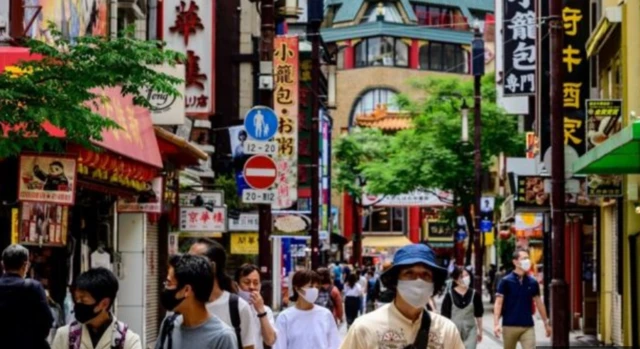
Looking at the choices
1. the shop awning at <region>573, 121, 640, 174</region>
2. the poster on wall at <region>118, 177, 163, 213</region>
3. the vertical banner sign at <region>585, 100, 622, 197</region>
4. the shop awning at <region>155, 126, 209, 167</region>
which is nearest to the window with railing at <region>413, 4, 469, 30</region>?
the shop awning at <region>155, 126, 209, 167</region>

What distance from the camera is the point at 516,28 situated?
39.0m

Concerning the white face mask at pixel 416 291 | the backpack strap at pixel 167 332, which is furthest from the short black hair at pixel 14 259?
the white face mask at pixel 416 291

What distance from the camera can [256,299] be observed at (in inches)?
488

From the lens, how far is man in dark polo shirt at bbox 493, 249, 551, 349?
1944 cm

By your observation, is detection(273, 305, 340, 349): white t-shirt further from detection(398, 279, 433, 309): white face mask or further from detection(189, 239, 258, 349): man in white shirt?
detection(398, 279, 433, 309): white face mask

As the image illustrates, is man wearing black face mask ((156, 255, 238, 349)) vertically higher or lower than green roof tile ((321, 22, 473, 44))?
lower

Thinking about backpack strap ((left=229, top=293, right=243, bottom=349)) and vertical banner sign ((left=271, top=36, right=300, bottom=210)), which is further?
vertical banner sign ((left=271, top=36, right=300, bottom=210))

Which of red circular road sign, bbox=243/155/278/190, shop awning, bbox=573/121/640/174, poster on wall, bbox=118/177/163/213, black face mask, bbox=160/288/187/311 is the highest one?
shop awning, bbox=573/121/640/174

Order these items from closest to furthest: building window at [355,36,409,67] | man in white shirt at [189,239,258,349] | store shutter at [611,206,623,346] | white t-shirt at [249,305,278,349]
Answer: man in white shirt at [189,239,258,349]
white t-shirt at [249,305,278,349]
store shutter at [611,206,623,346]
building window at [355,36,409,67]

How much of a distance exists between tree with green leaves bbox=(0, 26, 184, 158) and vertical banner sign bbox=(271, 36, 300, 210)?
26912 millimetres

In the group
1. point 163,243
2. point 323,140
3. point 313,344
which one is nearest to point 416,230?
point 323,140

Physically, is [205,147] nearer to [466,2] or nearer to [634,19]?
[634,19]

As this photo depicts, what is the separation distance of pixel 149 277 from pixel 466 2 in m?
95.6

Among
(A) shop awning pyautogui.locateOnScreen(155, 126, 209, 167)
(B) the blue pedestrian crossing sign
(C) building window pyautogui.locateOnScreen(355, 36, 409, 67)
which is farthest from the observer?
→ (C) building window pyautogui.locateOnScreen(355, 36, 409, 67)
